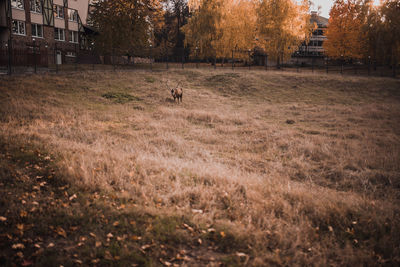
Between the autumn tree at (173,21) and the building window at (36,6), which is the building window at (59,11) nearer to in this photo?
the building window at (36,6)

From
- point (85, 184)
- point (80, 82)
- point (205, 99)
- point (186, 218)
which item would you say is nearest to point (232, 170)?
point (186, 218)

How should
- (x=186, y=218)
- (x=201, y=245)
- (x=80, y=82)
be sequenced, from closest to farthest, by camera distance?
1. (x=201, y=245)
2. (x=186, y=218)
3. (x=80, y=82)

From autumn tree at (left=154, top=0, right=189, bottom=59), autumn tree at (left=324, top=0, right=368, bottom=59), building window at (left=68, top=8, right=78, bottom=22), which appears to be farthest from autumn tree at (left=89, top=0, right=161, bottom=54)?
autumn tree at (left=324, top=0, right=368, bottom=59)

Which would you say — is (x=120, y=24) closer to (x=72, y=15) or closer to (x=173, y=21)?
(x=72, y=15)

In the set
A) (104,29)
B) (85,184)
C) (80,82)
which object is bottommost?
(85,184)

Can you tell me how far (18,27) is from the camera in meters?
29.0

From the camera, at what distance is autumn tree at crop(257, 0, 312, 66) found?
3341 centimetres

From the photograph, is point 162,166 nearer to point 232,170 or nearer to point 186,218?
point 232,170

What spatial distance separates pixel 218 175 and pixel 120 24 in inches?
1051

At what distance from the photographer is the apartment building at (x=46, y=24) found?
2756 cm

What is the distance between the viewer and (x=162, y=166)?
6582 mm

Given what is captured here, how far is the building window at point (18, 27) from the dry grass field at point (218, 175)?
17551mm

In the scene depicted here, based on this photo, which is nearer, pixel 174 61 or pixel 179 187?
pixel 179 187

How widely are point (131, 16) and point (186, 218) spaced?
28.7 meters
